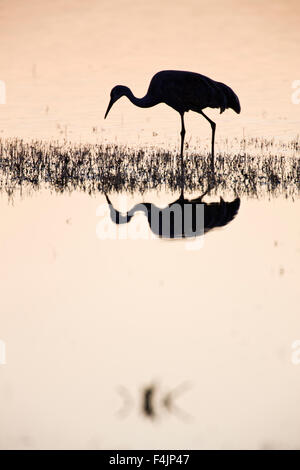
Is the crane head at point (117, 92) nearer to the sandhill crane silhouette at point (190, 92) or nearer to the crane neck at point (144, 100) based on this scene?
the crane neck at point (144, 100)

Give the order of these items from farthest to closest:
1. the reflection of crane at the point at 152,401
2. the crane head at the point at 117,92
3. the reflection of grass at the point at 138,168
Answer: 1. the crane head at the point at 117,92
2. the reflection of grass at the point at 138,168
3. the reflection of crane at the point at 152,401

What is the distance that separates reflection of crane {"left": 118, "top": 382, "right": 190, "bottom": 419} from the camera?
3215mm

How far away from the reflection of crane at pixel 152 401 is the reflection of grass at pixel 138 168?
5470 millimetres

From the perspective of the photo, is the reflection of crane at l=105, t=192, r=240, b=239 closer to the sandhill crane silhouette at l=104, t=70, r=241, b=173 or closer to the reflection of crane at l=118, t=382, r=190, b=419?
the reflection of crane at l=118, t=382, r=190, b=419

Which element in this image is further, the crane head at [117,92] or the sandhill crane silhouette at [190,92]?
the crane head at [117,92]

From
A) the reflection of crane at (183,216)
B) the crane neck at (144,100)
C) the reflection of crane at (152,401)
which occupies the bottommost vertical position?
the reflection of crane at (152,401)

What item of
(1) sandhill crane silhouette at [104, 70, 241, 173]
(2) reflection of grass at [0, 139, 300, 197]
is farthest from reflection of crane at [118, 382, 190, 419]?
(1) sandhill crane silhouette at [104, 70, 241, 173]

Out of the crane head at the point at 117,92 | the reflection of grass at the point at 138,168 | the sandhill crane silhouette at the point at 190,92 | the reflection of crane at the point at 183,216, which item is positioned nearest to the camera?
the reflection of crane at the point at 183,216

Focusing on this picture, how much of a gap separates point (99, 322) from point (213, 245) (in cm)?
201

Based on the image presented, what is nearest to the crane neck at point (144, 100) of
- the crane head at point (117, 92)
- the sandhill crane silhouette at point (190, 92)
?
the crane head at point (117, 92)

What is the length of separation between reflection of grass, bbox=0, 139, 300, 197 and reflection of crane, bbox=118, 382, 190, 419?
17.9 ft

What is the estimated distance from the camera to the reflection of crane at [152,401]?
10.5ft
